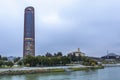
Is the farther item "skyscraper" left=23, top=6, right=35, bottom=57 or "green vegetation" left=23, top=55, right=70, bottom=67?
"skyscraper" left=23, top=6, right=35, bottom=57

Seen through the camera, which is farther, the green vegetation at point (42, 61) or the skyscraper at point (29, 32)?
the skyscraper at point (29, 32)

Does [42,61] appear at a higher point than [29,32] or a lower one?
lower

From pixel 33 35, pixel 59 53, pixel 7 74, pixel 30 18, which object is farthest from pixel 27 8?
pixel 7 74

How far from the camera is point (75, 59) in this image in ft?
437

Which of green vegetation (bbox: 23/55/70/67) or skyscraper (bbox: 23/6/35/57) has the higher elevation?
skyscraper (bbox: 23/6/35/57)

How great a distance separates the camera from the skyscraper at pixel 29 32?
594 ft

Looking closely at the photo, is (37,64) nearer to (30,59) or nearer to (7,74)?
(30,59)

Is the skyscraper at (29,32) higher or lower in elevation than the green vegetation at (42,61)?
higher

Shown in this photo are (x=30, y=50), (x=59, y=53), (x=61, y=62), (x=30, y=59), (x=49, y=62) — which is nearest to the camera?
(x=30, y=59)

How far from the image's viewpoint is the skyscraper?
181m

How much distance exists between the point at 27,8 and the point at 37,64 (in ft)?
363

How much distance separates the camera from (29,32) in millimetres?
185750

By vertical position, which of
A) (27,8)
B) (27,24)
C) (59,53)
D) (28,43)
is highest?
(27,8)

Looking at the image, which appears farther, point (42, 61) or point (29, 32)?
point (29, 32)
